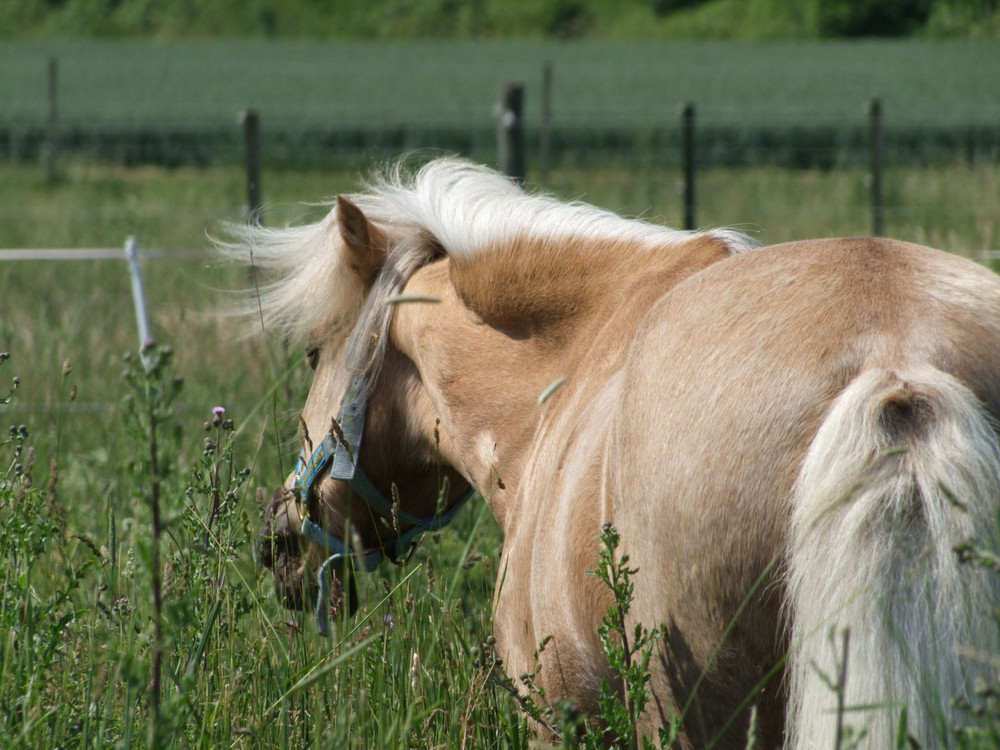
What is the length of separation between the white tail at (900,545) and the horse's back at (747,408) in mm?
59

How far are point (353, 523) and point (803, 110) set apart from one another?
23.8 meters

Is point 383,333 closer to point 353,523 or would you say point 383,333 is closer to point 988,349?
point 353,523

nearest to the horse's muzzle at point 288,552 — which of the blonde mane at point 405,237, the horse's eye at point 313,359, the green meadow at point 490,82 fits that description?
the horse's eye at point 313,359

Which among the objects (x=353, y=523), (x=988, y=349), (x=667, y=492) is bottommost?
(x=353, y=523)

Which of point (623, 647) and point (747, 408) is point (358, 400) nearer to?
point (623, 647)

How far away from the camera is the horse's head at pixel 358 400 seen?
8.30ft

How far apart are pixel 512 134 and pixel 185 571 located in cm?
466

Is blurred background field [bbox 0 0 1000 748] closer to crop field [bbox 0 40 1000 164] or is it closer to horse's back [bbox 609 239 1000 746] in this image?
crop field [bbox 0 40 1000 164]

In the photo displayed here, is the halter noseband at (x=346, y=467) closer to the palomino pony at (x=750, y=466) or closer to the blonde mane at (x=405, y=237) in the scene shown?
the blonde mane at (x=405, y=237)

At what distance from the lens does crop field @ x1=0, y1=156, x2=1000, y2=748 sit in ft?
5.86

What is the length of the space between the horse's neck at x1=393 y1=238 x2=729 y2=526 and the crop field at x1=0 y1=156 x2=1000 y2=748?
27cm

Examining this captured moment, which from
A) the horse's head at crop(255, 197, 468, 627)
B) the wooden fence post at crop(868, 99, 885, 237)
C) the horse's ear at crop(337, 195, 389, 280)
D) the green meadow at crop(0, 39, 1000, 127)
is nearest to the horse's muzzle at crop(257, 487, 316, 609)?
the horse's head at crop(255, 197, 468, 627)

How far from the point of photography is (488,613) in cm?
267

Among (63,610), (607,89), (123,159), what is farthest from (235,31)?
(63,610)
